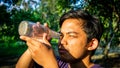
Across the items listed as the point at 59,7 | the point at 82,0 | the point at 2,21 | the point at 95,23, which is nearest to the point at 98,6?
the point at 82,0

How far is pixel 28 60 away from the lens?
2.48 meters

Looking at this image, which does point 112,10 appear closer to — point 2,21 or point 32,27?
point 2,21

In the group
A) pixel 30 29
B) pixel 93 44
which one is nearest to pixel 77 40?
pixel 93 44

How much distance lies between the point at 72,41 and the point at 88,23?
0.29 meters

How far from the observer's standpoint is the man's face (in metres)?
2.42

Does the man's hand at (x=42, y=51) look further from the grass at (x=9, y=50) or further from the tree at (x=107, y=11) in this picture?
the grass at (x=9, y=50)

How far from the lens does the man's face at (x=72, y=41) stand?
95.2 inches

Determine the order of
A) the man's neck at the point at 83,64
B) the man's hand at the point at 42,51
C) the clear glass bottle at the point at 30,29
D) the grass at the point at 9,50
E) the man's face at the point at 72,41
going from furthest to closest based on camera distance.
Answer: the grass at the point at 9,50
the man's neck at the point at 83,64
the man's face at the point at 72,41
the clear glass bottle at the point at 30,29
the man's hand at the point at 42,51

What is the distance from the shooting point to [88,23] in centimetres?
267

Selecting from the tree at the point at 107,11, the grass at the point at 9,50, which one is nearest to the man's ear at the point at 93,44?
the tree at the point at 107,11

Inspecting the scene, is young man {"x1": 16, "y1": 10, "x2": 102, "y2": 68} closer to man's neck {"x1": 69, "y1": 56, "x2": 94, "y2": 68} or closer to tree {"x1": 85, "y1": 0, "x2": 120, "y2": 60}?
man's neck {"x1": 69, "y1": 56, "x2": 94, "y2": 68}

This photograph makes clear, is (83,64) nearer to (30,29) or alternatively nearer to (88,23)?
(88,23)

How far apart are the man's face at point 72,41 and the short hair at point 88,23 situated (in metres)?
0.04

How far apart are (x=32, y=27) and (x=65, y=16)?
43 cm
